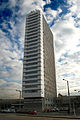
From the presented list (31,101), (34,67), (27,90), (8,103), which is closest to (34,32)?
(34,67)

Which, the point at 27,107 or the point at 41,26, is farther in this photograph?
the point at 41,26

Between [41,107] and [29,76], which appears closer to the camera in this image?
[41,107]

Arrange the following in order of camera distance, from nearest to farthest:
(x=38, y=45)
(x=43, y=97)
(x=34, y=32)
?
(x=43, y=97)
(x=38, y=45)
(x=34, y=32)

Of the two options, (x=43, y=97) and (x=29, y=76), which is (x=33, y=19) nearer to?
(x=29, y=76)

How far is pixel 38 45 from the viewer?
290 feet

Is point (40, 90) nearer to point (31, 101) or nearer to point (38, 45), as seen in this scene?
point (31, 101)

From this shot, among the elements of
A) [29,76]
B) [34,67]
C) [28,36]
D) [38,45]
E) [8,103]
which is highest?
[28,36]

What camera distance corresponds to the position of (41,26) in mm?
95125

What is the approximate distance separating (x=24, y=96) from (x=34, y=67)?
20.0 m

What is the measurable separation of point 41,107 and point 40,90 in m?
9.78

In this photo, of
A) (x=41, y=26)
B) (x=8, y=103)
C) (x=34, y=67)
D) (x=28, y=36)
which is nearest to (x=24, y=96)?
(x=34, y=67)

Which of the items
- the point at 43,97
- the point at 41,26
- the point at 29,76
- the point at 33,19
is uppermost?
the point at 33,19

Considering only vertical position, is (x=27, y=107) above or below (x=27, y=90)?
below

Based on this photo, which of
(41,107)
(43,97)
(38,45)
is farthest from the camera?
(38,45)
